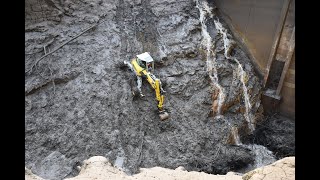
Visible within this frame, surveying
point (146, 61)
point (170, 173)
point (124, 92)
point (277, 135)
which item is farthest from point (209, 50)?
point (170, 173)

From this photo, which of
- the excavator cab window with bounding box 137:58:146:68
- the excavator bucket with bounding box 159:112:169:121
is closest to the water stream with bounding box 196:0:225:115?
the excavator bucket with bounding box 159:112:169:121

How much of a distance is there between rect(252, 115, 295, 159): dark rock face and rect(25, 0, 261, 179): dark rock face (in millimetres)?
601

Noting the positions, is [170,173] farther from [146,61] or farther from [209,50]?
[209,50]

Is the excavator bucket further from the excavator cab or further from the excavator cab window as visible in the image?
the excavator cab window

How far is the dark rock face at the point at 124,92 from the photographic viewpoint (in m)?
8.29

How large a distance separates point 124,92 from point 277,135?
5575 millimetres

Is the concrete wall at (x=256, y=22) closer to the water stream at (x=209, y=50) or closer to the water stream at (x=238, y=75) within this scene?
the water stream at (x=238, y=75)

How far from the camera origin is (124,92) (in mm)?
9625

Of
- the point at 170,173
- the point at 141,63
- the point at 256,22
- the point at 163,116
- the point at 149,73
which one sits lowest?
the point at 163,116

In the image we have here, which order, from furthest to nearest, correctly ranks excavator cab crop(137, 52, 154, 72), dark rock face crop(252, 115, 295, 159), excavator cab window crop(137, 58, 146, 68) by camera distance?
dark rock face crop(252, 115, 295, 159) → excavator cab window crop(137, 58, 146, 68) → excavator cab crop(137, 52, 154, 72)

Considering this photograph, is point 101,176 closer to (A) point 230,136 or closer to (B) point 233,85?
(A) point 230,136

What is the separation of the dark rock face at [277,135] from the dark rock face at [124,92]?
0.60 meters

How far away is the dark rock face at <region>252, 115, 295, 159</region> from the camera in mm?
10656
